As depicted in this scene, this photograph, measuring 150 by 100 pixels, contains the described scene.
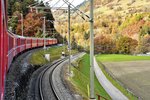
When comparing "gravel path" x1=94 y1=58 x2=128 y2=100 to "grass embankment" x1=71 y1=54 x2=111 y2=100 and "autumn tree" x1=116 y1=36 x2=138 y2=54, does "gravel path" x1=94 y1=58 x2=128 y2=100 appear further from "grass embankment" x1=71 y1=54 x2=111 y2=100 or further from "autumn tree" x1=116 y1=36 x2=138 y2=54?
"autumn tree" x1=116 y1=36 x2=138 y2=54

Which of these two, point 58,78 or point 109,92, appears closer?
point 58,78

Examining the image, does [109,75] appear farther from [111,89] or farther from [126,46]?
[126,46]

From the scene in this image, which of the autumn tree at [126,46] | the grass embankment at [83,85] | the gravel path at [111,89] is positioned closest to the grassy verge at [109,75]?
the gravel path at [111,89]

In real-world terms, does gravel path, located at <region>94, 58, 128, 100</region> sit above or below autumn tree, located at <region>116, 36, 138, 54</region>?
below

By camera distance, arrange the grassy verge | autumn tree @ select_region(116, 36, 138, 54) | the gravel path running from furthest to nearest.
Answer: autumn tree @ select_region(116, 36, 138, 54) → the grassy verge → the gravel path

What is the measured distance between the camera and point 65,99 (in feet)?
94.7

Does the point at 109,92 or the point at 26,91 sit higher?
the point at 26,91

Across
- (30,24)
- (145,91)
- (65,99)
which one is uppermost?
(30,24)

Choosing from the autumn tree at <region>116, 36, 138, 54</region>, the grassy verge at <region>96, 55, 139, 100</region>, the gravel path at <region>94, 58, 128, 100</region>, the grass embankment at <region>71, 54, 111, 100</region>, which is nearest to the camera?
the grass embankment at <region>71, 54, 111, 100</region>

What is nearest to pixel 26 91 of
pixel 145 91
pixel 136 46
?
pixel 145 91

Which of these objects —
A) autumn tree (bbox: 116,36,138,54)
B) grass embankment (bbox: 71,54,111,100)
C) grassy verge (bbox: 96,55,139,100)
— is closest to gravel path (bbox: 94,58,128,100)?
grassy verge (bbox: 96,55,139,100)

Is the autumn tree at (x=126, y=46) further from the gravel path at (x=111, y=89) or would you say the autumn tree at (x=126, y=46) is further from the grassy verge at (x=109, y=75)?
the gravel path at (x=111, y=89)

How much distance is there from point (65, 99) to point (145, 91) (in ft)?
105

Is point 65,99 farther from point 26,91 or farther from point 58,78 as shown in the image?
point 58,78
